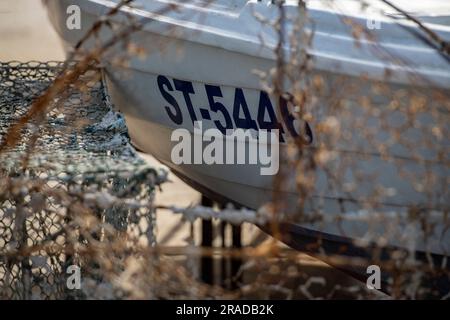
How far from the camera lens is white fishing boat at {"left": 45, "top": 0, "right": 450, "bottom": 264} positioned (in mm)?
3732

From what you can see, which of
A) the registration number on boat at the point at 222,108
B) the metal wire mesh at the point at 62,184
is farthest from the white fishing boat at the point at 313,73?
the metal wire mesh at the point at 62,184

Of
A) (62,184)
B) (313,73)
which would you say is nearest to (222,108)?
(313,73)

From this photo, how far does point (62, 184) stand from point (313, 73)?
1.39m

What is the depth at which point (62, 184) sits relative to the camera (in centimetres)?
301

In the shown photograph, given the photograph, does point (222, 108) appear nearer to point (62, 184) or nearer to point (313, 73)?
point (313, 73)

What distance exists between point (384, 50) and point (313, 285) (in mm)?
2135

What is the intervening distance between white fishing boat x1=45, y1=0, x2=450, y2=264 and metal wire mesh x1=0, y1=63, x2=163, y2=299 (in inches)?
13.9

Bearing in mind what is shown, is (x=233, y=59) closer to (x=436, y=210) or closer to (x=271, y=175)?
(x=271, y=175)

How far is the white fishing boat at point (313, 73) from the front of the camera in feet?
12.2

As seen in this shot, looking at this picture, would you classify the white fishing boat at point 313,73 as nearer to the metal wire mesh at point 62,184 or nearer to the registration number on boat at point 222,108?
the registration number on boat at point 222,108

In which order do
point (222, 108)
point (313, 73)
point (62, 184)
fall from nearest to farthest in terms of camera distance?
point (62, 184), point (313, 73), point (222, 108)

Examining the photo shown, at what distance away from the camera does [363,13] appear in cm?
405

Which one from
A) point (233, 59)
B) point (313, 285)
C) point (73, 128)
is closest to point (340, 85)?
point (233, 59)
